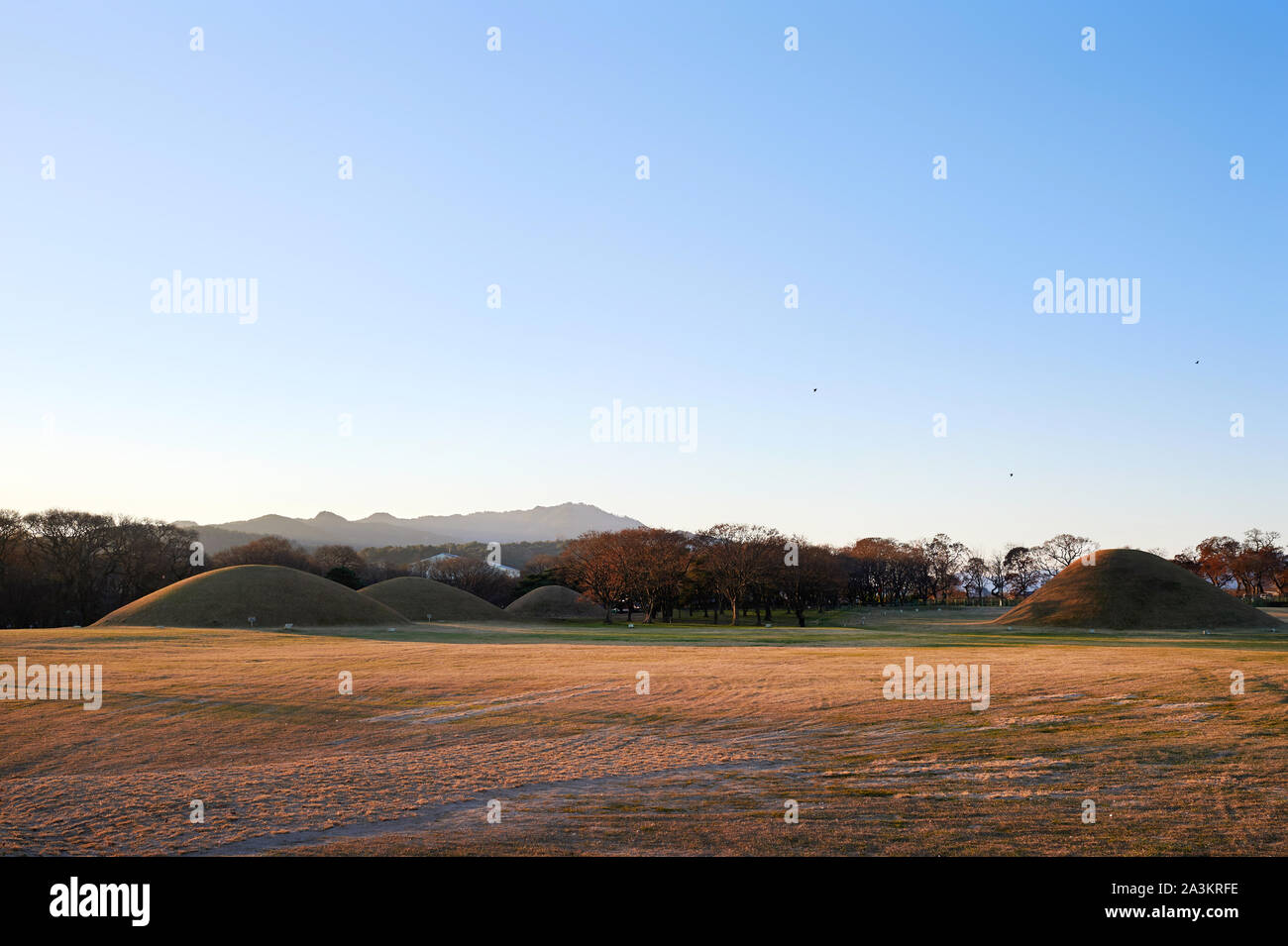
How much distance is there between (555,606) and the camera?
11150 cm

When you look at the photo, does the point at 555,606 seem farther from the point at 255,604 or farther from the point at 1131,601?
the point at 1131,601

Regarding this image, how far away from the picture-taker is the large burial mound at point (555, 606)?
109438mm

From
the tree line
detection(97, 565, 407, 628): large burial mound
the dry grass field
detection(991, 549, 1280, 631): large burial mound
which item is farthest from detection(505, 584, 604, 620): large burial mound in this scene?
the dry grass field

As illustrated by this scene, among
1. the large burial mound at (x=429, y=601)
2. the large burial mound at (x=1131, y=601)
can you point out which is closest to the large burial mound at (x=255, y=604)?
the large burial mound at (x=429, y=601)

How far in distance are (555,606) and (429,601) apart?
16.9 meters

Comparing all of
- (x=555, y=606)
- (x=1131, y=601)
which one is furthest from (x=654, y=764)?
(x=555, y=606)

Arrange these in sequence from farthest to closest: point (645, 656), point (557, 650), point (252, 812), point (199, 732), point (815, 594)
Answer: point (815, 594), point (557, 650), point (645, 656), point (199, 732), point (252, 812)

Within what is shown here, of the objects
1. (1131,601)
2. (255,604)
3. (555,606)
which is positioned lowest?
(555,606)

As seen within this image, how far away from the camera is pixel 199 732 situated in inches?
802

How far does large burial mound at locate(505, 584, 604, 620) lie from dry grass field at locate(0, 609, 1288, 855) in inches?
3085
